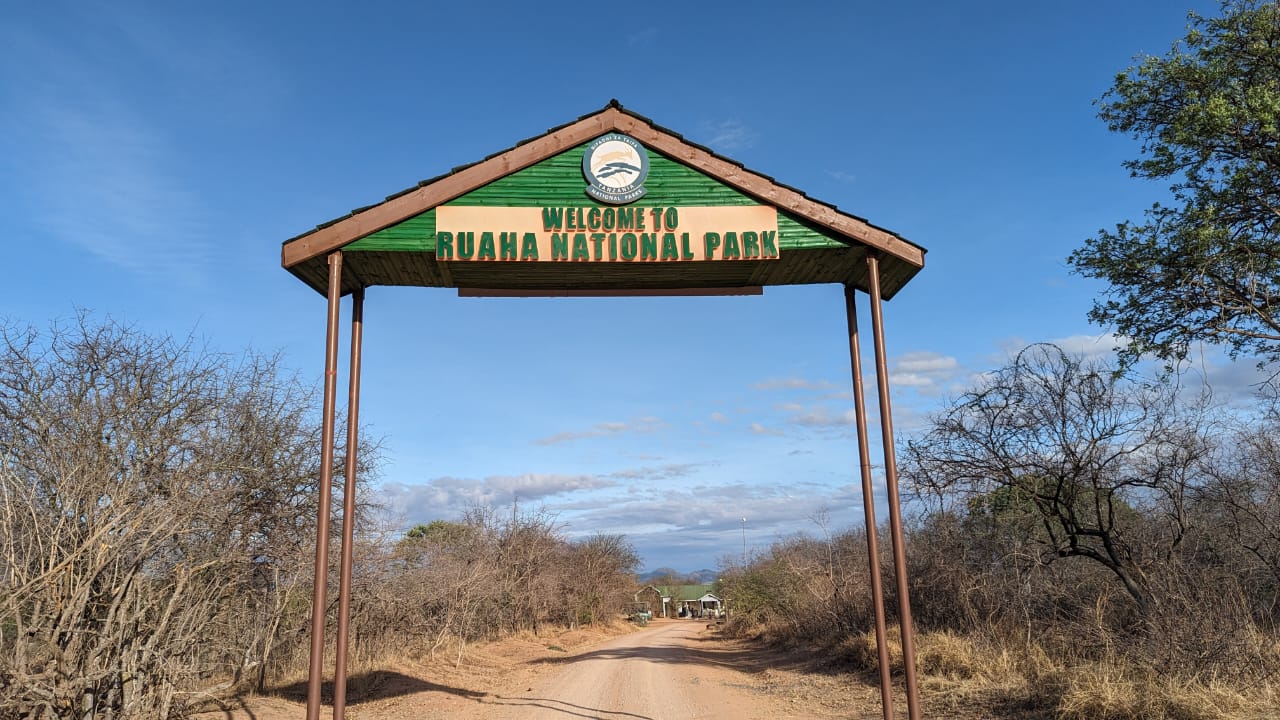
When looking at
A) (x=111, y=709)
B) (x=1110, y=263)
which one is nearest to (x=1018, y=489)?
(x=1110, y=263)

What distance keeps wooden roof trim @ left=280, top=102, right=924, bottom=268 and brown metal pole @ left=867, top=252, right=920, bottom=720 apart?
20.3 inches

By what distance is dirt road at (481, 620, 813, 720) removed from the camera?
11.5 metres

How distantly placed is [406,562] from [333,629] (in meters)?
3.74

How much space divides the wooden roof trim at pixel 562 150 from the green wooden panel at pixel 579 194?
93 millimetres

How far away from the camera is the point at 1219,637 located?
26.2 ft

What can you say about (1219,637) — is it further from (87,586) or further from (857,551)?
(857,551)

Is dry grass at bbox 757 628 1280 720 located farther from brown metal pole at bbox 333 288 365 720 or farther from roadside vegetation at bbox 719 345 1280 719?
brown metal pole at bbox 333 288 365 720

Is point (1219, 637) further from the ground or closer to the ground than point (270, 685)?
further from the ground

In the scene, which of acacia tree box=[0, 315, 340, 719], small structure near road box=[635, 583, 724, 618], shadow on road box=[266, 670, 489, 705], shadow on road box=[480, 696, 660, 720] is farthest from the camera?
small structure near road box=[635, 583, 724, 618]

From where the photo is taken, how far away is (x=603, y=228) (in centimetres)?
869

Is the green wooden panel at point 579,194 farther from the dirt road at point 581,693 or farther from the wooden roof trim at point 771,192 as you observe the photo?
the dirt road at point 581,693

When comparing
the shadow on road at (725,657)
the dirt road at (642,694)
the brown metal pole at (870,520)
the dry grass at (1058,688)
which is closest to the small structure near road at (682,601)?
the shadow on road at (725,657)

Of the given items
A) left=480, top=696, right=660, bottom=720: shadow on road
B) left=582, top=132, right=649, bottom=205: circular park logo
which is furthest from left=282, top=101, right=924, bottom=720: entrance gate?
left=480, top=696, right=660, bottom=720: shadow on road

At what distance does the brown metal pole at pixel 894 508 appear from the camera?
25.0 feet
